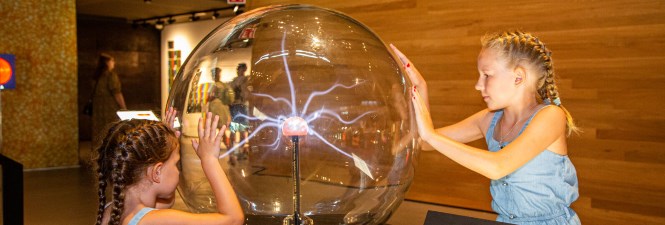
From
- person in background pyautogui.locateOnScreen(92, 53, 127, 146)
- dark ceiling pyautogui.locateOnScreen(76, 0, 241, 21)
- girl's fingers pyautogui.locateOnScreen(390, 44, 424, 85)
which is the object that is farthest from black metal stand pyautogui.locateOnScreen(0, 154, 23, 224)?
dark ceiling pyautogui.locateOnScreen(76, 0, 241, 21)

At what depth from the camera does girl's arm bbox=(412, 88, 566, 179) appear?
63.8 inches

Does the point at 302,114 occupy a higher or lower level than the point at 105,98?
higher

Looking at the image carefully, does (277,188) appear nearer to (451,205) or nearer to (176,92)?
(176,92)

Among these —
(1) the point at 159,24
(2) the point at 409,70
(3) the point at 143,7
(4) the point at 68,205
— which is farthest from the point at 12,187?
(1) the point at 159,24

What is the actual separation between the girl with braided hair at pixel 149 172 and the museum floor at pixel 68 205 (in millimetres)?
2523

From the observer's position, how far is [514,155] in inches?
64.4

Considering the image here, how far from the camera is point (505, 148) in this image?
1653 mm

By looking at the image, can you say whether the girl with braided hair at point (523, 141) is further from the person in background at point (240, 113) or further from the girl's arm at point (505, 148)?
the person in background at point (240, 113)

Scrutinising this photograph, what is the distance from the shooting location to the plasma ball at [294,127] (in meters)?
1.53

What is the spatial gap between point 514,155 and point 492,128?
0.31m

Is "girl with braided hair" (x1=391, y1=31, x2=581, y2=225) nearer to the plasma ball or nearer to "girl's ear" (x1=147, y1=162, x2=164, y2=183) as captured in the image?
the plasma ball

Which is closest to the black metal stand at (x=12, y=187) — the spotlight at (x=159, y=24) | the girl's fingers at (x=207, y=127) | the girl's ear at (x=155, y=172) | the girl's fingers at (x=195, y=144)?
the girl's ear at (x=155, y=172)

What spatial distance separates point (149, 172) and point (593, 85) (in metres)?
3.30

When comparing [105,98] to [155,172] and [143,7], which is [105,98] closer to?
[143,7]
